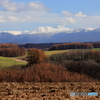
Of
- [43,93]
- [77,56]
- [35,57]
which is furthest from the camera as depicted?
[77,56]

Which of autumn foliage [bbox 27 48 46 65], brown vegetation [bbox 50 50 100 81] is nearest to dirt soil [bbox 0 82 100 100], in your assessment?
brown vegetation [bbox 50 50 100 81]

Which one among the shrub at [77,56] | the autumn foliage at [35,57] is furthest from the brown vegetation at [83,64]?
the autumn foliage at [35,57]

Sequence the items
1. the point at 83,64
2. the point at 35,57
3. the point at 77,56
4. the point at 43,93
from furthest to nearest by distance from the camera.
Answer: the point at 77,56
the point at 35,57
the point at 83,64
the point at 43,93

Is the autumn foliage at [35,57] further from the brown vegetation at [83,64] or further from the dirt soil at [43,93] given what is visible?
the dirt soil at [43,93]

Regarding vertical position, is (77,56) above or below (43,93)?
below

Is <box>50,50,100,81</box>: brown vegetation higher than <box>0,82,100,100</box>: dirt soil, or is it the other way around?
<box>0,82,100,100</box>: dirt soil

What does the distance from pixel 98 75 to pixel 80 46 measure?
76.9 m

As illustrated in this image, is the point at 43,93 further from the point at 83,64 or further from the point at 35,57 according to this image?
the point at 35,57

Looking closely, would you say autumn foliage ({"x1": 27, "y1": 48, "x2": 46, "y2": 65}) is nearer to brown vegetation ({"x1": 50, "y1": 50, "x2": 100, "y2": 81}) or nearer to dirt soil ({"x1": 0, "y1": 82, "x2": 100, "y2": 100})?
brown vegetation ({"x1": 50, "y1": 50, "x2": 100, "y2": 81})

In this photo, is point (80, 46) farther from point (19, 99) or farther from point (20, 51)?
point (19, 99)

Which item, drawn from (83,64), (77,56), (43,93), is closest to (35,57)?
(77,56)

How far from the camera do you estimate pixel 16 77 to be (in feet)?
116

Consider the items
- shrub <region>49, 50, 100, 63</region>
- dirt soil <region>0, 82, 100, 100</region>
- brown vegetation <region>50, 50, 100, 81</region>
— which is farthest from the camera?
shrub <region>49, 50, 100, 63</region>

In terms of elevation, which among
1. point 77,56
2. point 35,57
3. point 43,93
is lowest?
point 77,56
